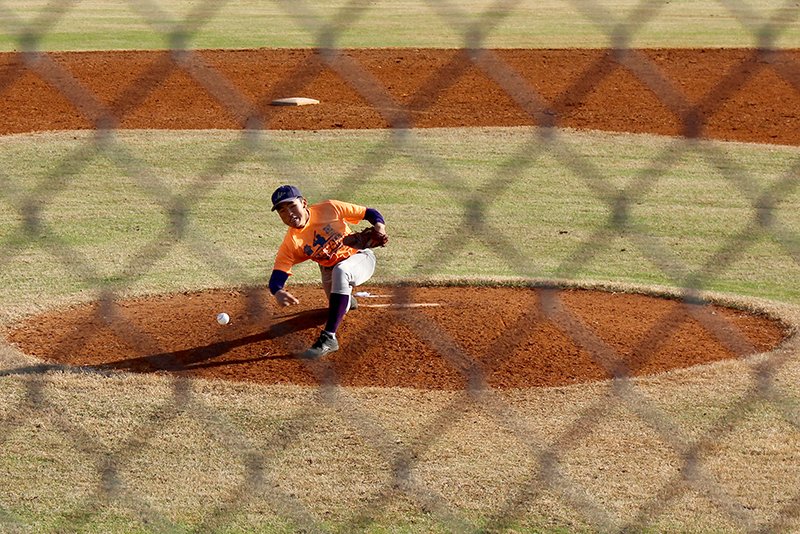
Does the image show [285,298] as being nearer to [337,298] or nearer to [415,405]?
[337,298]

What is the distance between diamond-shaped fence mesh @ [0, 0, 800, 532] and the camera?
4.01 metres

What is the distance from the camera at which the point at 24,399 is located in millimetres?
5020

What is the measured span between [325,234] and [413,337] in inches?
27.3

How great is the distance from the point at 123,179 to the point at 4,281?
2.79 meters

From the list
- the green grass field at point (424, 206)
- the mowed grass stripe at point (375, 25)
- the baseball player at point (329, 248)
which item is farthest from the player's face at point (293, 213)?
the mowed grass stripe at point (375, 25)

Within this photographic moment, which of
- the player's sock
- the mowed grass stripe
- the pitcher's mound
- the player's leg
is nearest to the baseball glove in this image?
the player's leg

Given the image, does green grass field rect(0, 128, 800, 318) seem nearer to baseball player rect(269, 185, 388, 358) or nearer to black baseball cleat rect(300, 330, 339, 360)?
baseball player rect(269, 185, 388, 358)

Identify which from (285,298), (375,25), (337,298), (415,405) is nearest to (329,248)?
(337,298)

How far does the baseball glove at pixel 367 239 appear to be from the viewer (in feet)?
19.0

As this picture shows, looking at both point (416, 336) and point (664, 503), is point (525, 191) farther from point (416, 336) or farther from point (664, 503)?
point (664, 503)

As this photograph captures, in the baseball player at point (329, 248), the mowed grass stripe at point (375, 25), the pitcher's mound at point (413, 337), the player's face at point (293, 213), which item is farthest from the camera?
the mowed grass stripe at point (375, 25)

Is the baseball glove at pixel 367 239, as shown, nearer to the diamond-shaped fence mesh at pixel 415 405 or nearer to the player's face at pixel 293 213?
the player's face at pixel 293 213

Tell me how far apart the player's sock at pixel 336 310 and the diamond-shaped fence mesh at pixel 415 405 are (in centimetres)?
34

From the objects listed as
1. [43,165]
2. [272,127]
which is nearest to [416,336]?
[43,165]
